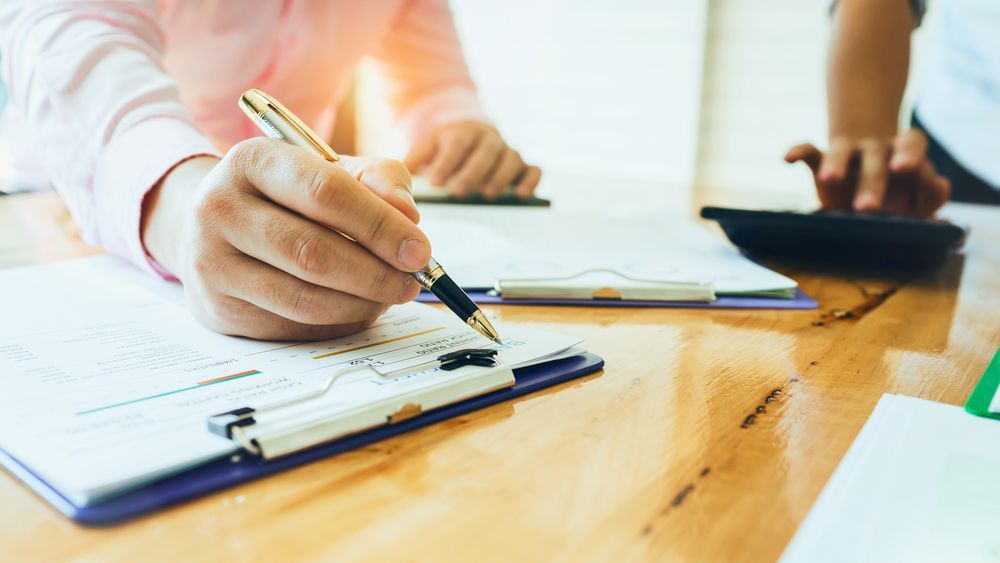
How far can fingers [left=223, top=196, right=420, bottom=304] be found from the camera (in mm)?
434

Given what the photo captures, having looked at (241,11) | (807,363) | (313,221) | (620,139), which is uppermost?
(241,11)

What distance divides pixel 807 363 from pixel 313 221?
1.06ft

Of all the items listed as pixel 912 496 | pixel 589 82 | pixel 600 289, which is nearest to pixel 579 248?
pixel 600 289

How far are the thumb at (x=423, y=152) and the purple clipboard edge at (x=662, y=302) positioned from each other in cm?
53

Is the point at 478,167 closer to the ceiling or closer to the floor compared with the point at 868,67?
closer to the floor

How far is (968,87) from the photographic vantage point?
149 cm

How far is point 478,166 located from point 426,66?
287 millimetres

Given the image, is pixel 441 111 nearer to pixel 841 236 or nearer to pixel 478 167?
pixel 478 167

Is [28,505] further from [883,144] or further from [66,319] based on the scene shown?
[883,144]

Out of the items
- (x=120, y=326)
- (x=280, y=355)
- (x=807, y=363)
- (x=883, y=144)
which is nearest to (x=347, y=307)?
(x=280, y=355)

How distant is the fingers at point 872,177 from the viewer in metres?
0.88

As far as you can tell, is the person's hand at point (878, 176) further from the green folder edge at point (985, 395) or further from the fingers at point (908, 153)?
the green folder edge at point (985, 395)

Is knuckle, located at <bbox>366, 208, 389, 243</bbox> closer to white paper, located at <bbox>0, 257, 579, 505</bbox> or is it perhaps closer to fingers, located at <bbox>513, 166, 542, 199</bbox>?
white paper, located at <bbox>0, 257, 579, 505</bbox>

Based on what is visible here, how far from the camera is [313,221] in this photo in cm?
44
